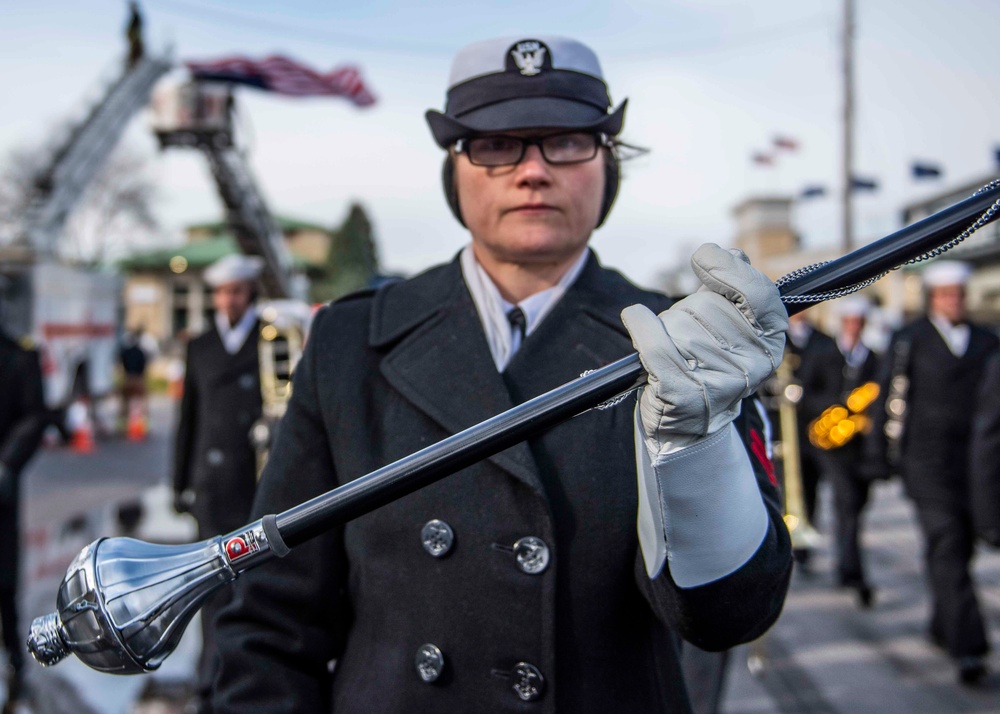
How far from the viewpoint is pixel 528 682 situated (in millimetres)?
1538

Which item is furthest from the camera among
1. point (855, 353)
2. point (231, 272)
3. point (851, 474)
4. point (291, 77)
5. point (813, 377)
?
point (291, 77)

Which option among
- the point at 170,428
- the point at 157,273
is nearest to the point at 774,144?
the point at 170,428

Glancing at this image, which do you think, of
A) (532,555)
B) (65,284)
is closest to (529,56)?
(532,555)

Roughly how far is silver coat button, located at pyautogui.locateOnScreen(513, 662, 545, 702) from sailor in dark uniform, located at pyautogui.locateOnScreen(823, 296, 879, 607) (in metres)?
4.96

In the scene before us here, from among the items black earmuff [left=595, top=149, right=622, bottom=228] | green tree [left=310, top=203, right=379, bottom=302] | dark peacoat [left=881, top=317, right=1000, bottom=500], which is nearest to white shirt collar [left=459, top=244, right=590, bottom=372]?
black earmuff [left=595, top=149, right=622, bottom=228]

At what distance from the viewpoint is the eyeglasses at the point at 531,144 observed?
176 centimetres

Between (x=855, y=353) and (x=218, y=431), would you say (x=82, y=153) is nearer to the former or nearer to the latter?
(x=218, y=431)

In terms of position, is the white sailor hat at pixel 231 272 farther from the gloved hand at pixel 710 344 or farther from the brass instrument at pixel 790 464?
the gloved hand at pixel 710 344

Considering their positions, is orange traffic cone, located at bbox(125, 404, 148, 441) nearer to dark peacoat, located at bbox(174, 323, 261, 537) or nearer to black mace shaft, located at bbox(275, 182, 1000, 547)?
dark peacoat, located at bbox(174, 323, 261, 537)

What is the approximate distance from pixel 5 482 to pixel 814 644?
15.0 feet

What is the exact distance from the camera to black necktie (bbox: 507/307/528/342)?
1.84 metres

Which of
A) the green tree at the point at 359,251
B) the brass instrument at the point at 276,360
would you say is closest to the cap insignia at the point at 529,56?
the green tree at the point at 359,251

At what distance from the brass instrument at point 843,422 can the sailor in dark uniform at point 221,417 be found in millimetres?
4238

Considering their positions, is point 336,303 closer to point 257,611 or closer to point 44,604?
point 257,611
